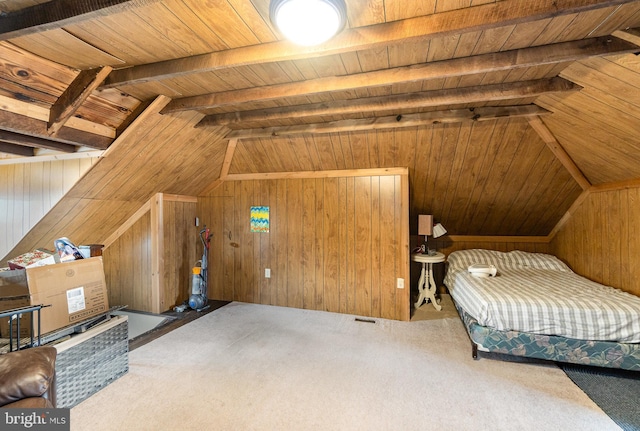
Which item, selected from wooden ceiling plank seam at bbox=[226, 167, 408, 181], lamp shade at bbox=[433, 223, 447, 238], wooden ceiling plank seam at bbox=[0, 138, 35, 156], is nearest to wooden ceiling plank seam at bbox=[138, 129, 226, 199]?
wooden ceiling plank seam at bbox=[226, 167, 408, 181]

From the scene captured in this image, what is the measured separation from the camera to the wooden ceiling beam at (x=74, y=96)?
1858 mm

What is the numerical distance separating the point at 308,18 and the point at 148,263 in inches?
140

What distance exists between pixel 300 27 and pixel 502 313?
8.48ft

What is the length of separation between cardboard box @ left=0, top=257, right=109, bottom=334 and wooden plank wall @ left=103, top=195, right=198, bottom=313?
1.46 metres

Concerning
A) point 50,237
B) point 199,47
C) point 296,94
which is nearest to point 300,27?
point 199,47

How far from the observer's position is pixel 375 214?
3.53 metres

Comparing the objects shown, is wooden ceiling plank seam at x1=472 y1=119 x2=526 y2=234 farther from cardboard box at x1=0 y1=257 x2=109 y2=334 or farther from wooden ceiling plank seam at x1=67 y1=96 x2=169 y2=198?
cardboard box at x1=0 y1=257 x2=109 y2=334

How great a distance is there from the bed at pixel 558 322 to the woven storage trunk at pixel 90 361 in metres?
2.96

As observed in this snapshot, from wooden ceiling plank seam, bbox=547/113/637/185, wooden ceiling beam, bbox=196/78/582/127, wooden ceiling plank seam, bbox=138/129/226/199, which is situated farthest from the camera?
wooden ceiling plank seam, bbox=138/129/226/199

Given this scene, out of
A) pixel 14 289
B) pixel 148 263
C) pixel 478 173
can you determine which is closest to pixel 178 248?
pixel 148 263

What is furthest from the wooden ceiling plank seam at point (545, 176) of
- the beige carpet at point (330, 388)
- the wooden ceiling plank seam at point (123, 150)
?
the wooden ceiling plank seam at point (123, 150)

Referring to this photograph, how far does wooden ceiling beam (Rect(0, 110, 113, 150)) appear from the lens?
5.83 feet

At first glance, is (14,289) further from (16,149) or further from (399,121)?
(399,121)

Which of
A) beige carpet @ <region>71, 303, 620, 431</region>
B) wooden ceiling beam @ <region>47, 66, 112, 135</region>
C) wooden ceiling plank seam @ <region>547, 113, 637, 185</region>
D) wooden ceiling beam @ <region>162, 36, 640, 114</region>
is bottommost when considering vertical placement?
beige carpet @ <region>71, 303, 620, 431</region>
